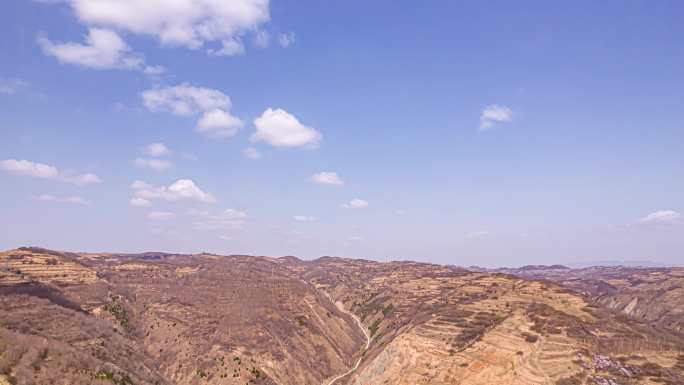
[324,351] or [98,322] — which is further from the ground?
[98,322]

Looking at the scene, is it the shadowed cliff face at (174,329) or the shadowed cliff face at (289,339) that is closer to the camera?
the shadowed cliff face at (289,339)

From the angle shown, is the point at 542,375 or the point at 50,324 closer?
the point at 542,375

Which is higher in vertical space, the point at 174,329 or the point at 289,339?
the point at 174,329

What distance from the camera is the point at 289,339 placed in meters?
160

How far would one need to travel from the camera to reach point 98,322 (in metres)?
123

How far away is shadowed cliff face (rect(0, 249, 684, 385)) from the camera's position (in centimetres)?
9344

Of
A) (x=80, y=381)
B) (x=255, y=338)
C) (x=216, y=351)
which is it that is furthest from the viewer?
(x=255, y=338)

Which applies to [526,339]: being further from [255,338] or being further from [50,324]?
[50,324]

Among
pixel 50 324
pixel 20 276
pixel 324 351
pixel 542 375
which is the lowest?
pixel 324 351

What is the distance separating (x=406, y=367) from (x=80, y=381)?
7960cm

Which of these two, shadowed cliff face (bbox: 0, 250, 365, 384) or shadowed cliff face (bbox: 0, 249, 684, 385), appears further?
shadowed cliff face (bbox: 0, 250, 365, 384)

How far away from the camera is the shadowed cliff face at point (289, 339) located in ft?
307

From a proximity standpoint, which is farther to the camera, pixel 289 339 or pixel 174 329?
pixel 289 339

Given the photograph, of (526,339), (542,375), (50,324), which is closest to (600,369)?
(542,375)
